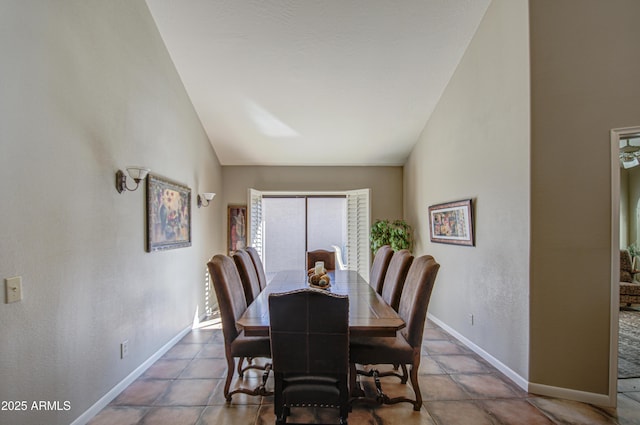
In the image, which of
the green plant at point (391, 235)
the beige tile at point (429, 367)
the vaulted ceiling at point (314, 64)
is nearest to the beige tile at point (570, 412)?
the beige tile at point (429, 367)

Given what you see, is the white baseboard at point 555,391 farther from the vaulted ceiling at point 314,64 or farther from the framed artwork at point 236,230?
the framed artwork at point 236,230

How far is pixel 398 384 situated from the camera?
2676 mm

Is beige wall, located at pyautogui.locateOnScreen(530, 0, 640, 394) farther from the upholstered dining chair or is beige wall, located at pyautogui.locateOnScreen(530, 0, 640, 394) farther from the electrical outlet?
the electrical outlet

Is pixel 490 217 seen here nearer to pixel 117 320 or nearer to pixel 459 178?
pixel 459 178

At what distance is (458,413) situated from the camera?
2.26m

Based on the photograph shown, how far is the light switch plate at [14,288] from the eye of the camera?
158 cm

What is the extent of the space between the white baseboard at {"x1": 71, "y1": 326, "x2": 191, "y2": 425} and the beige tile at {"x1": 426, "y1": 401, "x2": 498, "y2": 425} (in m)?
2.45

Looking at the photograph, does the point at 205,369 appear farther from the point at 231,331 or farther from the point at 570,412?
the point at 570,412

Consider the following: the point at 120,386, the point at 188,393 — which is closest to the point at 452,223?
the point at 188,393

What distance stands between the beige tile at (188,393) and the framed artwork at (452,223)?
2.99 meters

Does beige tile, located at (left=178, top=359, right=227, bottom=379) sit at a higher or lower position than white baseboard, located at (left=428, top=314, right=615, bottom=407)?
lower

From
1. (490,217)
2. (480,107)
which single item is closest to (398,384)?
(490,217)

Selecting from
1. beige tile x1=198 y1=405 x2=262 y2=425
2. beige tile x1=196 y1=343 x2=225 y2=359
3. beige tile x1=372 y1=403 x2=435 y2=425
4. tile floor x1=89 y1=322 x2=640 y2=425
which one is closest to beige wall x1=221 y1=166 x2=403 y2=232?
beige tile x1=196 y1=343 x2=225 y2=359

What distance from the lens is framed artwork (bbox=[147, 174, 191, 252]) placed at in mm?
3027
